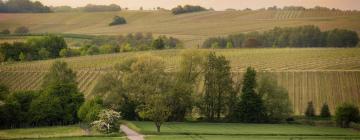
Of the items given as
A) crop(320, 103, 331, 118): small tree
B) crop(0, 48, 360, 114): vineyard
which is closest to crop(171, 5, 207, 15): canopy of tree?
crop(0, 48, 360, 114): vineyard

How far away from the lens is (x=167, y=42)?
412ft

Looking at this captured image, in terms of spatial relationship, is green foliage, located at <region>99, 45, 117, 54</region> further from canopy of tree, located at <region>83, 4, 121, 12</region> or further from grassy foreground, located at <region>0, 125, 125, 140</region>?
canopy of tree, located at <region>83, 4, 121, 12</region>

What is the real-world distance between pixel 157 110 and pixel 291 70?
3405cm

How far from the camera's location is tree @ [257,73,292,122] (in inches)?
2783

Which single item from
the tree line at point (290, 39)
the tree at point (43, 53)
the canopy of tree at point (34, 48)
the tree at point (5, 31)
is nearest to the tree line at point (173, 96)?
the tree line at point (290, 39)

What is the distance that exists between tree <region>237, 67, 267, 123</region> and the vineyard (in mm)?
5528

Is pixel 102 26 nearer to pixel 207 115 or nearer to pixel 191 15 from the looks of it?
pixel 191 15

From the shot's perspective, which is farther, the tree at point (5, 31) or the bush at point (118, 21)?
the bush at point (118, 21)

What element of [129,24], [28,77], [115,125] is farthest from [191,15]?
[115,125]

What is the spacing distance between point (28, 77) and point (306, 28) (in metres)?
53.7

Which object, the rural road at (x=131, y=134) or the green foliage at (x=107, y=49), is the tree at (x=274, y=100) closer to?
the rural road at (x=131, y=134)

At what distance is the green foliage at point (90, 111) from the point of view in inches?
2364

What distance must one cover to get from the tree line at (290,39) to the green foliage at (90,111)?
5231cm

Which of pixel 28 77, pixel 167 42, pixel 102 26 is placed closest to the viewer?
pixel 28 77
